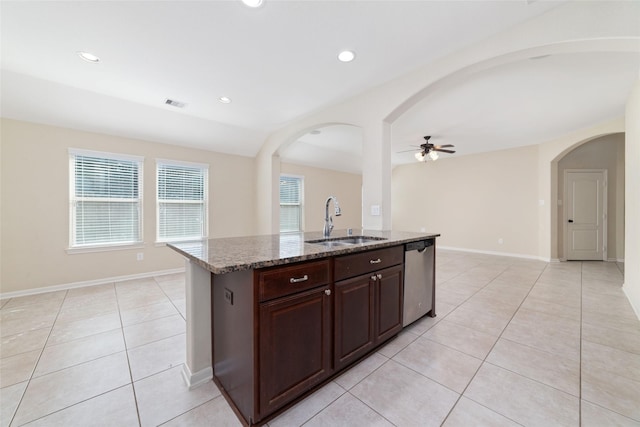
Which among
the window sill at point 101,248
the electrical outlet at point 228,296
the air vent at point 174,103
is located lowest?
the window sill at point 101,248

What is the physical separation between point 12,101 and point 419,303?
5.28 meters

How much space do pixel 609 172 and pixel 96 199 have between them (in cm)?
993

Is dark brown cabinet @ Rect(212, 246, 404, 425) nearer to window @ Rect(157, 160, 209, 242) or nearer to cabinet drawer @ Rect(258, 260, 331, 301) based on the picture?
cabinet drawer @ Rect(258, 260, 331, 301)

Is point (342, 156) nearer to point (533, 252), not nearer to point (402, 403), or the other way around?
point (533, 252)

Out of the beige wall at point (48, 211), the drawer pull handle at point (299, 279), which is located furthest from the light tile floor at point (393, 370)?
the drawer pull handle at point (299, 279)

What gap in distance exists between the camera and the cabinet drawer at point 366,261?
5.32 ft

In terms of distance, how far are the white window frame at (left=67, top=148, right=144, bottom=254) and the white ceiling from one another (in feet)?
1.28

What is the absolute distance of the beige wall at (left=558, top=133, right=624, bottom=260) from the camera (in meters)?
5.21

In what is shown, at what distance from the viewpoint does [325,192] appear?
281 inches

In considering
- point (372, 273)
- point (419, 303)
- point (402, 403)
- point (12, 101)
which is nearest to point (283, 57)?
point (372, 273)

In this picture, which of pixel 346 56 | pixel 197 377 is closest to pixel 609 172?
pixel 346 56

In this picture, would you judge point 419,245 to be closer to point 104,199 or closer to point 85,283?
point 104,199

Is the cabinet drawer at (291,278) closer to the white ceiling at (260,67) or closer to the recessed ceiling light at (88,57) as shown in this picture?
the white ceiling at (260,67)

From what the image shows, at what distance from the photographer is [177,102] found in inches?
134
